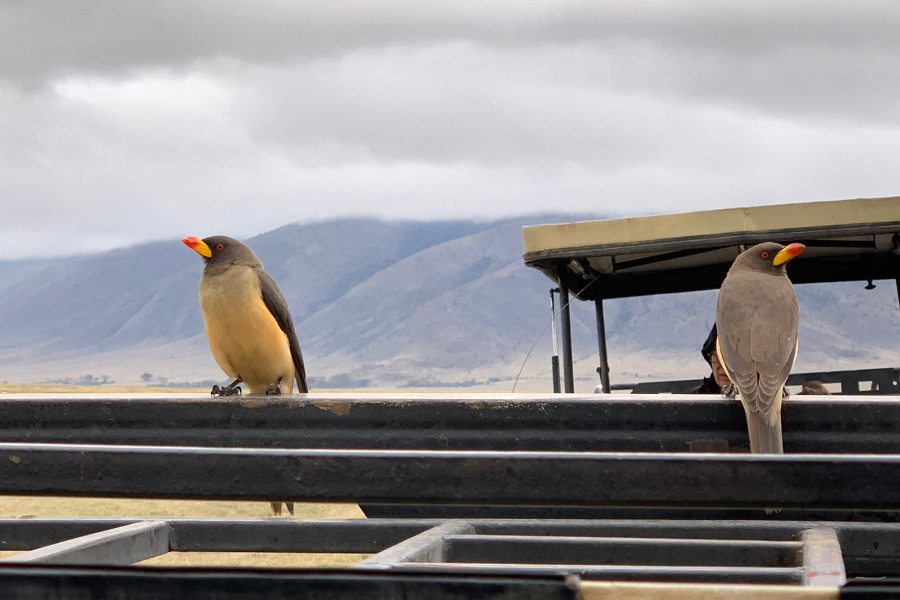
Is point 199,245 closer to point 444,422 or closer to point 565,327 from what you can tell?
point 565,327

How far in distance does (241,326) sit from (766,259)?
2.68 metres

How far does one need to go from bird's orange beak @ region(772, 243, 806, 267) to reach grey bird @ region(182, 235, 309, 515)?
2462 millimetres

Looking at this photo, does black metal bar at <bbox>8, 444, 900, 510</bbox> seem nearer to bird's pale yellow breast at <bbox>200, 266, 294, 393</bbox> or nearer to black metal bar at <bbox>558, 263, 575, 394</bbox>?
bird's pale yellow breast at <bbox>200, 266, 294, 393</bbox>

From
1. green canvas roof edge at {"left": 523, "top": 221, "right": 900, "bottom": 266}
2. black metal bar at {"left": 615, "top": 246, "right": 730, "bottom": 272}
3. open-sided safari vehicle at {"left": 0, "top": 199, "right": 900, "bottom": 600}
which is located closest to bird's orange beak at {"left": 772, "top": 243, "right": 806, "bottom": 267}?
green canvas roof edge at {"left": 523, "top": 221, "right": 900, "bottom": 266}

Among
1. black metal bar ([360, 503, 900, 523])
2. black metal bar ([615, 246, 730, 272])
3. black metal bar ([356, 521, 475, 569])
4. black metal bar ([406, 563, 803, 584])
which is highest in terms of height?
black metal bar ([615, 246, 730, 272])

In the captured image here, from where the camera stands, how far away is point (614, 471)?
127cm

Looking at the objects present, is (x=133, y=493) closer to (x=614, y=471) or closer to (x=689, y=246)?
(x=614, y=471)

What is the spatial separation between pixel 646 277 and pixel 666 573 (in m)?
7.37

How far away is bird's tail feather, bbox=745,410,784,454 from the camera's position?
7.63 ft

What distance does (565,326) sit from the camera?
7.31 metres

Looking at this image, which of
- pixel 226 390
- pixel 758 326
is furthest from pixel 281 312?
pixel 758 326

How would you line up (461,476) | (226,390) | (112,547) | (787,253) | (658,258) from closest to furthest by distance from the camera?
1. (461,476)
2. (112,547)
3. (226,390)
4. (787,253)
5. (658,258)

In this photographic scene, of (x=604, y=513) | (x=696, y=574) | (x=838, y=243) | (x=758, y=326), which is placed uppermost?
(x=838, y=243)

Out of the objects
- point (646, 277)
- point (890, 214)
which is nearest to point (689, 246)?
point (890, 214)
